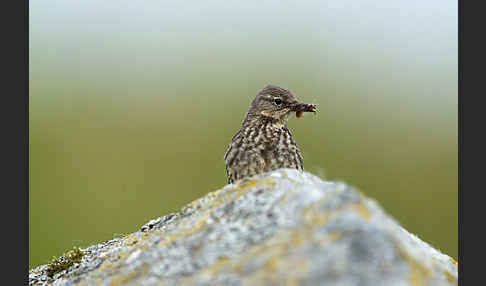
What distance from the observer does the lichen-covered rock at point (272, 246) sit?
117 inches

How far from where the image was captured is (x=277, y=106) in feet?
26.6

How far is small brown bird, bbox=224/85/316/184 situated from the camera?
7039 millimetres

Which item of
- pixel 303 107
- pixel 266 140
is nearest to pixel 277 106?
pixel 303 107

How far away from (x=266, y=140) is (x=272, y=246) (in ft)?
13.5

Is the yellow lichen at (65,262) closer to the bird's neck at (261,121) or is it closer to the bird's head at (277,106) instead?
the bird's neck at (261,121)

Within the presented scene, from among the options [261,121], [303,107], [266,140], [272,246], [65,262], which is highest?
[303,107]

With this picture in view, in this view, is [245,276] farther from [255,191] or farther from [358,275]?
[255,191]

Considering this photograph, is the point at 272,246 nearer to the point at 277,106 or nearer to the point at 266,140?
the point at 266,140

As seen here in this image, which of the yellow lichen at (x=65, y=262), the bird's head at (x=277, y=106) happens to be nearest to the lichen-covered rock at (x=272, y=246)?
the yellow lichen at (x=65, y=262)

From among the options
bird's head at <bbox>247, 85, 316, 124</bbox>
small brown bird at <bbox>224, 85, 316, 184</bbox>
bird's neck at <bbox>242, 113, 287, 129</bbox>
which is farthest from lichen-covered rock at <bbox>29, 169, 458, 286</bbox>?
bird's head at <bbox>247, 85, 316, 124</bbox>

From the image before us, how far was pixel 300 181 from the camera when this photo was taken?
440 centimetres

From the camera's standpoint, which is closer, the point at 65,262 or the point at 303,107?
the point at 65,262

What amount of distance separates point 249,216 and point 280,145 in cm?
345

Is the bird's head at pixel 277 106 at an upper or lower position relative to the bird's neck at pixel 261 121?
upper
